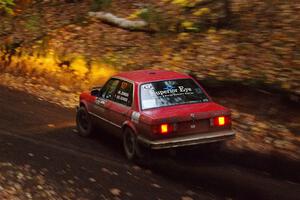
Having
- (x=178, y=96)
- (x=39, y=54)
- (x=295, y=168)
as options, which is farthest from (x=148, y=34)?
(x=295, y=168)

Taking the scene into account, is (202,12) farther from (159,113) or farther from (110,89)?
(159,113)

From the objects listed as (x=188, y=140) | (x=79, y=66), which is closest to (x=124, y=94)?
(x=188, y=140)

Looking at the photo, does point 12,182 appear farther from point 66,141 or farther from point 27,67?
point 27,67

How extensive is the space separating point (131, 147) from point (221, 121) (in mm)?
1753

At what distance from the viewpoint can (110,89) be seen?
31.2 feet

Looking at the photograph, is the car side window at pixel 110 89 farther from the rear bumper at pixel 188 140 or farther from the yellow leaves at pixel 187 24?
the yellow leaves at pixel 187 24

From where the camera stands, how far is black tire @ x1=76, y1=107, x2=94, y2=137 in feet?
33.9

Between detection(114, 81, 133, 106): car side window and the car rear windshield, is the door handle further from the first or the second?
the car rear windshield

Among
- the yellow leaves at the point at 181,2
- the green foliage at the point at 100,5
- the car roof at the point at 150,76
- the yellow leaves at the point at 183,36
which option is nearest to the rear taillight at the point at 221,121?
the car roof at the point at 150,76

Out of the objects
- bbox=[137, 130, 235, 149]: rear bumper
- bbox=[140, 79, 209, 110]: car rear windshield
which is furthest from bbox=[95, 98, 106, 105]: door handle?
bbox=[137, 130, 235, 149]: rear bumper

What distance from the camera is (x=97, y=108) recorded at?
980 centimetres

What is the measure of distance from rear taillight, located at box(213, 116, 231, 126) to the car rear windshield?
60 cm

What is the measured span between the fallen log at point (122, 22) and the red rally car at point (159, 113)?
6292mm

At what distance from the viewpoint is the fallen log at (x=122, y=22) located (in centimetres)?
1555
